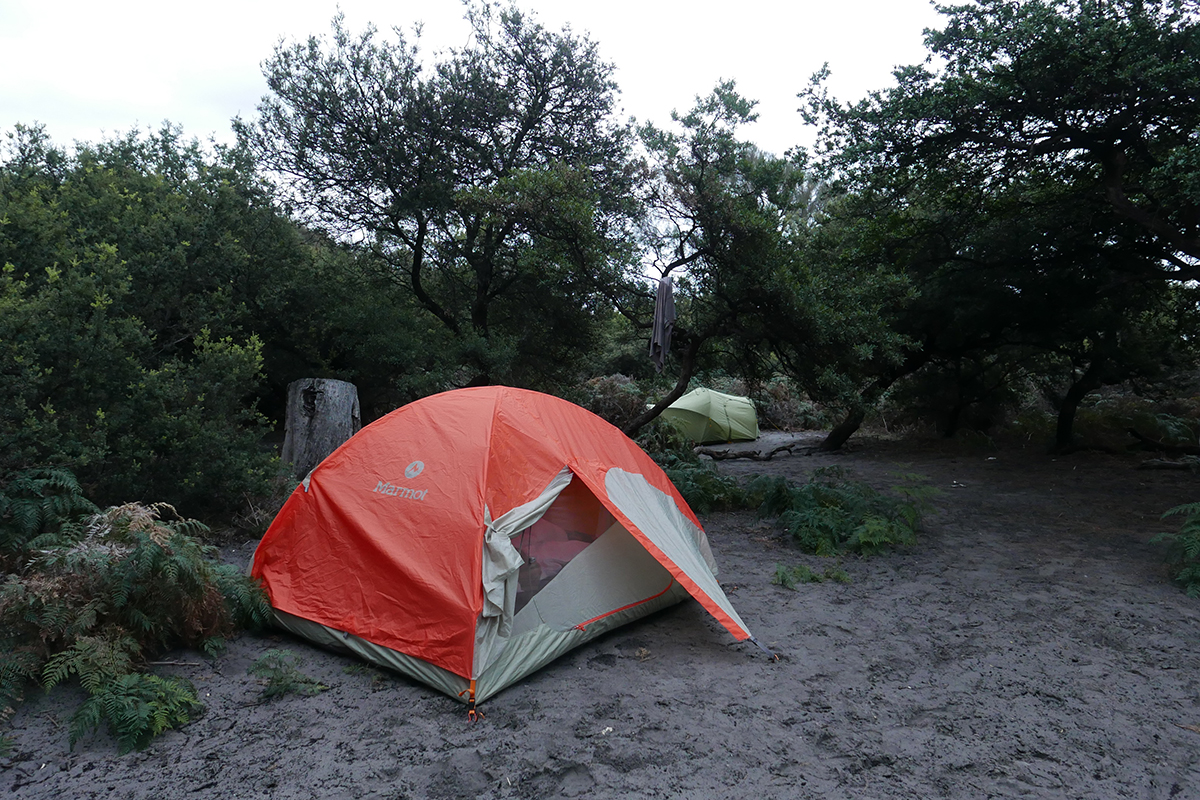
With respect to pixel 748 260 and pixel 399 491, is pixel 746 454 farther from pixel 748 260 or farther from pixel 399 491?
pixel 399 491

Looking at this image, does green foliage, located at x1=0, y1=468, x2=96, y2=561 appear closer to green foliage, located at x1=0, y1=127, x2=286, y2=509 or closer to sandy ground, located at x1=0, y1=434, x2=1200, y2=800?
green foliage, located at x1=0, y1=127, x2=286, y2=509

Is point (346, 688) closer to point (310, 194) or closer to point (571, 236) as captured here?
point (571, 236)

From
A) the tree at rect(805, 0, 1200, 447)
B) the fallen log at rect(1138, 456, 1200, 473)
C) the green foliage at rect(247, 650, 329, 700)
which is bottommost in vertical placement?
the green foliage at rect(247, 650, 329, 700)

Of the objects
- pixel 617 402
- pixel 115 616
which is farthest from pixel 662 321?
pixel 617 402

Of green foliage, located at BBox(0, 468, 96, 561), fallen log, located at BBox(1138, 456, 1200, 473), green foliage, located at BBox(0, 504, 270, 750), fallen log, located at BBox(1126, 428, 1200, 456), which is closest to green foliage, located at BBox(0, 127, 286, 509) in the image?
green foliage, located at BBox(0, 468, 96, 561)

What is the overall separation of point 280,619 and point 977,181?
9.30 meters

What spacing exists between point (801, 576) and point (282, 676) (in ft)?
13.2

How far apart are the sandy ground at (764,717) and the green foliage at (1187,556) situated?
0.19 metres

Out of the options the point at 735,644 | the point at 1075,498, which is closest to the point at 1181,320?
the point at 1075,498

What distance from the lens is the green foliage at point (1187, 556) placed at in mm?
5121

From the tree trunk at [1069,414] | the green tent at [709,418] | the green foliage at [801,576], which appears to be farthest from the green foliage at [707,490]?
the tree trunk at [1069,414]

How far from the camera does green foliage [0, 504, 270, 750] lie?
10.2 ft

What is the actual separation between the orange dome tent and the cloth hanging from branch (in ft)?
11.5

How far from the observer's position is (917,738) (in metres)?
3.14
